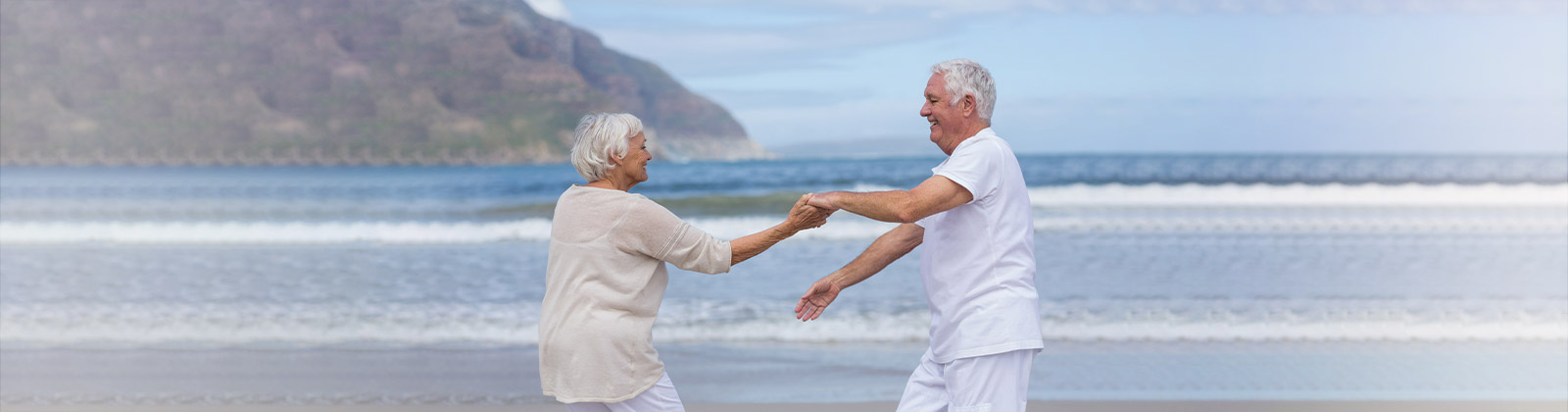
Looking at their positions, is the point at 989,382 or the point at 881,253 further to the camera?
the point at 881,253

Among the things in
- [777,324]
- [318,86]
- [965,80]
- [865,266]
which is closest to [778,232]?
[865,266]

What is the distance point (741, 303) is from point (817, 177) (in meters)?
16.3

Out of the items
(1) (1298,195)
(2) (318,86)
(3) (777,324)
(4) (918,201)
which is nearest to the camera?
(4) (918,201)

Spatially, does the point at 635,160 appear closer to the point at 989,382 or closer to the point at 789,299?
the point at 989,382

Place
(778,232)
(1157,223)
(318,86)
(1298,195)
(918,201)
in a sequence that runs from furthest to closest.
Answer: (318,86), (1298,195), (1157,223), (778,232), (918,201)

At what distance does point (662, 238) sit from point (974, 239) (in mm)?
805

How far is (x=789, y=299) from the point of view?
862cm

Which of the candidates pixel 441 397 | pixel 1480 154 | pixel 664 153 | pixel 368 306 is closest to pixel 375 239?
pixel 368 306

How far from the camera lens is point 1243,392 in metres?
5.19

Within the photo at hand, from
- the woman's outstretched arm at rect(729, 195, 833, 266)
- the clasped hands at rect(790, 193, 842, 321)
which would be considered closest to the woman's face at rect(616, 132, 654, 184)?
the woman's outstretched arm at rect(729, 195, 833, 266)

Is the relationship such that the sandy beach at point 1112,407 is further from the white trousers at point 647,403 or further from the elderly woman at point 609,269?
the elderly woman at point 609,269

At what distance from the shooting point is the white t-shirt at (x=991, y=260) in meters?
2.21

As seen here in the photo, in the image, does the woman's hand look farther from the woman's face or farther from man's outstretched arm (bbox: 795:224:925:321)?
the woman's face

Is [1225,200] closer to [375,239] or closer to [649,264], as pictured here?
[375,239]
